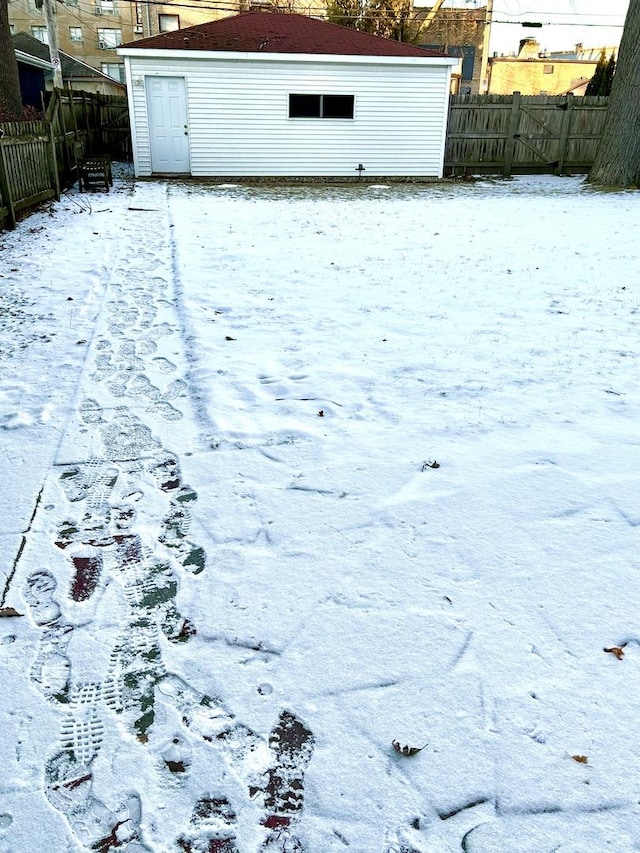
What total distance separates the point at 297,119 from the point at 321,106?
663mm

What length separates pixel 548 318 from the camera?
5.26m

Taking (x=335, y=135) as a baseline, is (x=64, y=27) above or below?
above

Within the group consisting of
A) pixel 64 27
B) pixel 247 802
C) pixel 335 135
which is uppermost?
pixel 64 27

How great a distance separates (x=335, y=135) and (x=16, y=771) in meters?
16.0

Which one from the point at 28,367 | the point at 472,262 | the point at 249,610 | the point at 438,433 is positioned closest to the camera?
the point at 249,610

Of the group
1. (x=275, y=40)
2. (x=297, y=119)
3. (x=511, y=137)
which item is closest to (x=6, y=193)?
(x=297, y=119)

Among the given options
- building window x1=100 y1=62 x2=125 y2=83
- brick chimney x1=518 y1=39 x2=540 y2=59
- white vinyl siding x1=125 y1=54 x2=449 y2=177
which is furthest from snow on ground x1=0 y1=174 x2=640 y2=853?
brick chimney x1=518 y1=39 x2=540 y2=59

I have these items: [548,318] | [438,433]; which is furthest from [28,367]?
[548,318]

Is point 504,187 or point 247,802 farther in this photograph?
point 504,187

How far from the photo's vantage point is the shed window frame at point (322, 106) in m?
15.2

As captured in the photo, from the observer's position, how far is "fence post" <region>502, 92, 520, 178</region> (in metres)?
16.3

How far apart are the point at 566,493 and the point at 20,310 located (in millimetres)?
4564

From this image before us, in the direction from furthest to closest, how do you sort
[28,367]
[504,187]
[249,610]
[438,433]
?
[504,187]
[28,367]
[438,433]
[249,610]

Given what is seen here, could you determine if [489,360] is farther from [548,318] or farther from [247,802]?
[247,802]
